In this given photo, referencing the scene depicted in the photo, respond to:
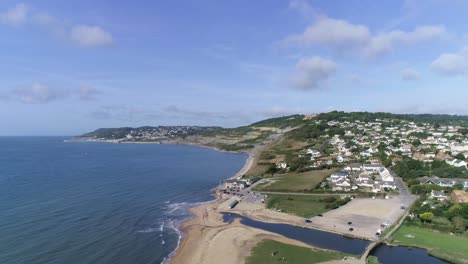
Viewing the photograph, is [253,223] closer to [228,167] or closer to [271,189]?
[271,189]

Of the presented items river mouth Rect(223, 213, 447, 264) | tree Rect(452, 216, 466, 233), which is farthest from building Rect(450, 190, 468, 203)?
river mouth Rect(223, 213, 447, 264)

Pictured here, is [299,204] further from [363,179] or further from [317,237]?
[363,179]

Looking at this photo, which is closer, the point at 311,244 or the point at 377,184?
the point at 311,244

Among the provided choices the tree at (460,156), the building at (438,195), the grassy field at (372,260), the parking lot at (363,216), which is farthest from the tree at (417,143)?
the grassy field at (372,260)

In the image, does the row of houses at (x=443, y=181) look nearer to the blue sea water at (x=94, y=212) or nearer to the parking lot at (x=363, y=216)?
the parking lot at (x=363, y=216)

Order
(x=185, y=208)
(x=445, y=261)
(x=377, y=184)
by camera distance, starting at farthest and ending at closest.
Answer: (x=377, y=184)
(x=185, y=208)
(x=445, y=261)

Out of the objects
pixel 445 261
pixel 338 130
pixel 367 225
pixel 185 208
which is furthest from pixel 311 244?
pixel 338 130

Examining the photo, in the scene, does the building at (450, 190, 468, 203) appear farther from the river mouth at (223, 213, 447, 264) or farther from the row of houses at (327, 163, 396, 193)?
the river mouth at (223, 213, 447, 264)

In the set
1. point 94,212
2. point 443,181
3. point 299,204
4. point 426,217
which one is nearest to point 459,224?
point 426,217
